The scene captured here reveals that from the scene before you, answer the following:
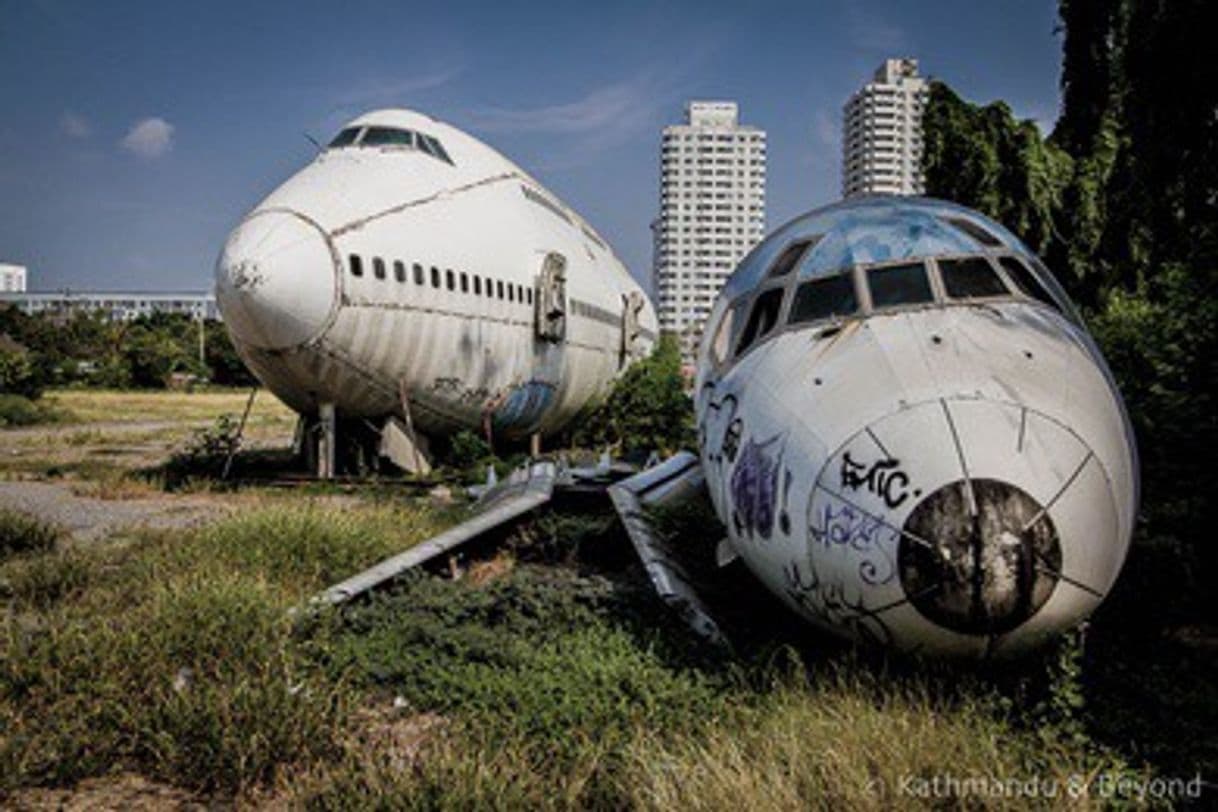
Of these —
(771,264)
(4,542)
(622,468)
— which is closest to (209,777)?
(771,264)

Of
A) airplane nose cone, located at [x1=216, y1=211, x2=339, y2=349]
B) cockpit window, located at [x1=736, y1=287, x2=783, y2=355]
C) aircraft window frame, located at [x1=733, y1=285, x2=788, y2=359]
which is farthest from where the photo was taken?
airplane nose cone, located at [x1=216, y1=211, x2=339, y2=349]

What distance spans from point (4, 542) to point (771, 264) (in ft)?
29.9

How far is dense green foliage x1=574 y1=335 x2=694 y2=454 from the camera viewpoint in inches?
923

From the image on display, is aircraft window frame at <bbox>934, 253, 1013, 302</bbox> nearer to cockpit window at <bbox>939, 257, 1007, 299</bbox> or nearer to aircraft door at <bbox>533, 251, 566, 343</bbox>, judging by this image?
cockpit window at <bbox>939, 257, 1007, 299</bbox>

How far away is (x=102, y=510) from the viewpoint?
1523cm

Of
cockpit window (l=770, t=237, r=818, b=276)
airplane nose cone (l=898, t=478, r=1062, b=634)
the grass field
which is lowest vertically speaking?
the grass field

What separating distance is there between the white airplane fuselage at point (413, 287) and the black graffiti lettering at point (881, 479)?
11251 millimetres

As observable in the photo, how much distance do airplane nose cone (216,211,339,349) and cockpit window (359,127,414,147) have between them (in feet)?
11.7

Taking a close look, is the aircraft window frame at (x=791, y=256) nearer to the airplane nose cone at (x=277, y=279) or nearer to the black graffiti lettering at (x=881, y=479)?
the black graffiti lettering at (x=881, y=479)

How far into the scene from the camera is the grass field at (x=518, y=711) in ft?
14.6

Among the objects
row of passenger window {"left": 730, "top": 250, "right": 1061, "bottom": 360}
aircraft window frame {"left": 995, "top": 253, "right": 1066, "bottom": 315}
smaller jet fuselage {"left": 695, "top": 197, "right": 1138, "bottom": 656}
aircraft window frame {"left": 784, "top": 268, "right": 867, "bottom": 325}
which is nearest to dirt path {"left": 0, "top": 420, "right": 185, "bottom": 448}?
aircraft window frame {"left": 784, "top": 268, "right": 867, "bottom": 325}

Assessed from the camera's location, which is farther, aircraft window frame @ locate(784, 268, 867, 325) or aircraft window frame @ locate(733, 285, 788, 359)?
aircraft window frame @ locate(733, 285, 788, 359)

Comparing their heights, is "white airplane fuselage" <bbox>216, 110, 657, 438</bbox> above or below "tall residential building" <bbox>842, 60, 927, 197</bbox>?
below

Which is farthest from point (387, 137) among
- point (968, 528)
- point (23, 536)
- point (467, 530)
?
point (968, 528)
